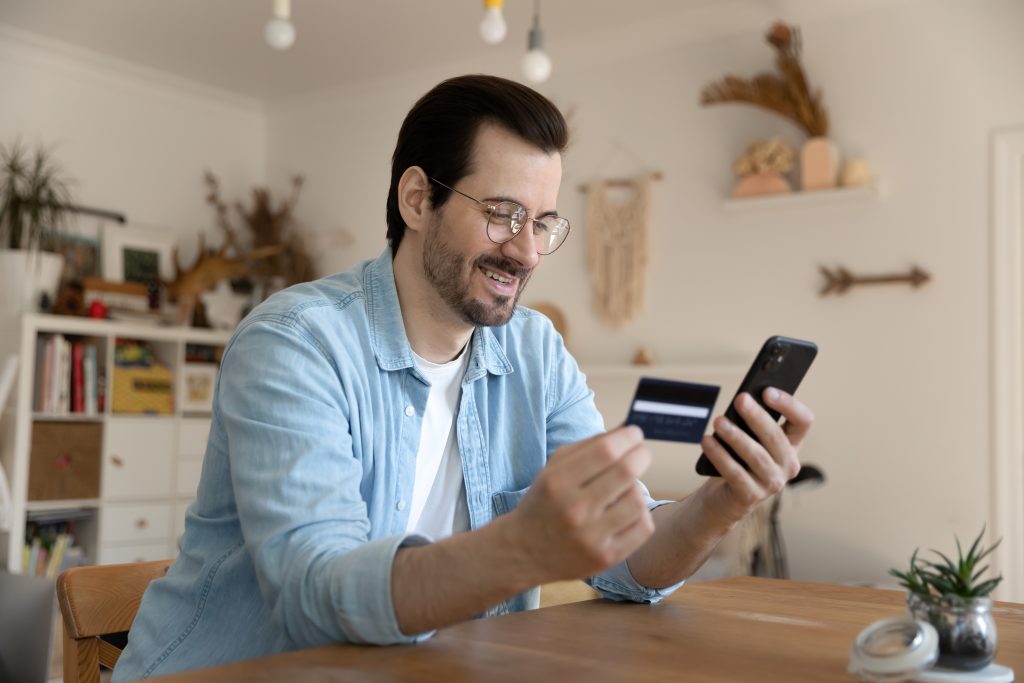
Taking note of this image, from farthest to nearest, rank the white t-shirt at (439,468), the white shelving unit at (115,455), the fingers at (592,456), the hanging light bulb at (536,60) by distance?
the white shelving unit at (115,455)
the hanging light bulb at (536,60)
the white t-shirt at (439,468)
the fingers at (592,456)

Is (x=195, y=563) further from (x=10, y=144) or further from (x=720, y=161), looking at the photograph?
(x=10, y=144)

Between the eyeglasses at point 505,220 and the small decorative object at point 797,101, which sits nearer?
the eyeglasses at point 505,220

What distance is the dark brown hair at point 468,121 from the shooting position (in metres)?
1.49

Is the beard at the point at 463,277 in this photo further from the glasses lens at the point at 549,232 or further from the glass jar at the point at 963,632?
the glass jar at the point at 963,632

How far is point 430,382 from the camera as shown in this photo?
1.43m

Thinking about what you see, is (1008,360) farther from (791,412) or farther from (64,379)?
(64,379)

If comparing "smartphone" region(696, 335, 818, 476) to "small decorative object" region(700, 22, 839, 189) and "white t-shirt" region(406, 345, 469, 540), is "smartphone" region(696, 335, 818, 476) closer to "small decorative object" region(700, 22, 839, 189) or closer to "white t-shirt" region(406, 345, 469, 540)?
"white t-shirt" region(406, 345, 469, 540)

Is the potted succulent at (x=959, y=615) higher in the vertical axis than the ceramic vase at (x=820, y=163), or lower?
lower

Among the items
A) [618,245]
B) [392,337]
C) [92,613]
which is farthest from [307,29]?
[92,613]

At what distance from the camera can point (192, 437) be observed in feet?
15.5

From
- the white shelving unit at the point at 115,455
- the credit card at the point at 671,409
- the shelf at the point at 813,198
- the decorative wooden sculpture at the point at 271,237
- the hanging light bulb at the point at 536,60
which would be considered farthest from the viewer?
the decorative wooden sculpture at the point at 271,237

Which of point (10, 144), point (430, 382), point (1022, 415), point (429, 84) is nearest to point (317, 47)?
point (429, 84)

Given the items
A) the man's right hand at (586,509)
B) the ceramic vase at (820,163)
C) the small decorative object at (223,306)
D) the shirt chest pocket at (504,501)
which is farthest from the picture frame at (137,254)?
the man's right hand at (586,509)

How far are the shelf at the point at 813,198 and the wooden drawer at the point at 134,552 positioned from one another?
2917 millimetres
